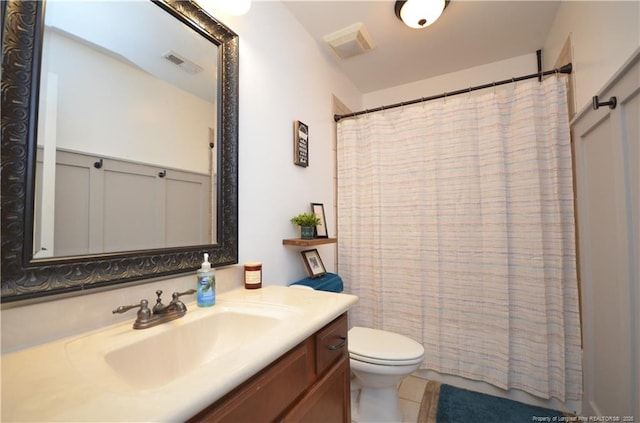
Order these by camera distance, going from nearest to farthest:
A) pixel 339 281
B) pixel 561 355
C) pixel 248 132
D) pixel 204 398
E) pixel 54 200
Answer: pixel 204 398 < pixel 54 200 < pixel 248 132 < pixel 561 355 < pixel 339 281

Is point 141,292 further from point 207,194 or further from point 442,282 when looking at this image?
point 442,282

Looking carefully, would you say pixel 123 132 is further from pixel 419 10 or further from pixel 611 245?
pixel 611 245

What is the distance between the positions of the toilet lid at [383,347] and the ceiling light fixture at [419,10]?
6.02 feet

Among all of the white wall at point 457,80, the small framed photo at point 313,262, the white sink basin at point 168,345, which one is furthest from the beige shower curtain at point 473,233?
the white sink basin at point 168,345

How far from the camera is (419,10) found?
1500 millimetres

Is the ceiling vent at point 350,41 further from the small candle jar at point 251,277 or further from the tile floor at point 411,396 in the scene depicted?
the tile floor at point 411,396

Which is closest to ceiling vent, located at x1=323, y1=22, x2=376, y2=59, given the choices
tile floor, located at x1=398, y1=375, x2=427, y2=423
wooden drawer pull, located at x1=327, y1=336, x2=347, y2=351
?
wooden drawer pull, located at x1=327, y1=336, x2=347, y2=351

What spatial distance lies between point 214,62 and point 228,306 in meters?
1.01

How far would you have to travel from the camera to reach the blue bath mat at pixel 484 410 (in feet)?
4.72

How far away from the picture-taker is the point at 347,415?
3.30ft

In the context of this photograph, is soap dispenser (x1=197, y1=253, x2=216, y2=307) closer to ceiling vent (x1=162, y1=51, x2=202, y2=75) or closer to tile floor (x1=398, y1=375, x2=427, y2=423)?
ceiling vent (x1=162, y1=51, x2=202, y2=75)

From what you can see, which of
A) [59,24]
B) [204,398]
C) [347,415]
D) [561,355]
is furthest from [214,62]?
[561,355]

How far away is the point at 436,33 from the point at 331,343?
211cm

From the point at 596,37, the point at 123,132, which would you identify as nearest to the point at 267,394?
the point at 123,132
